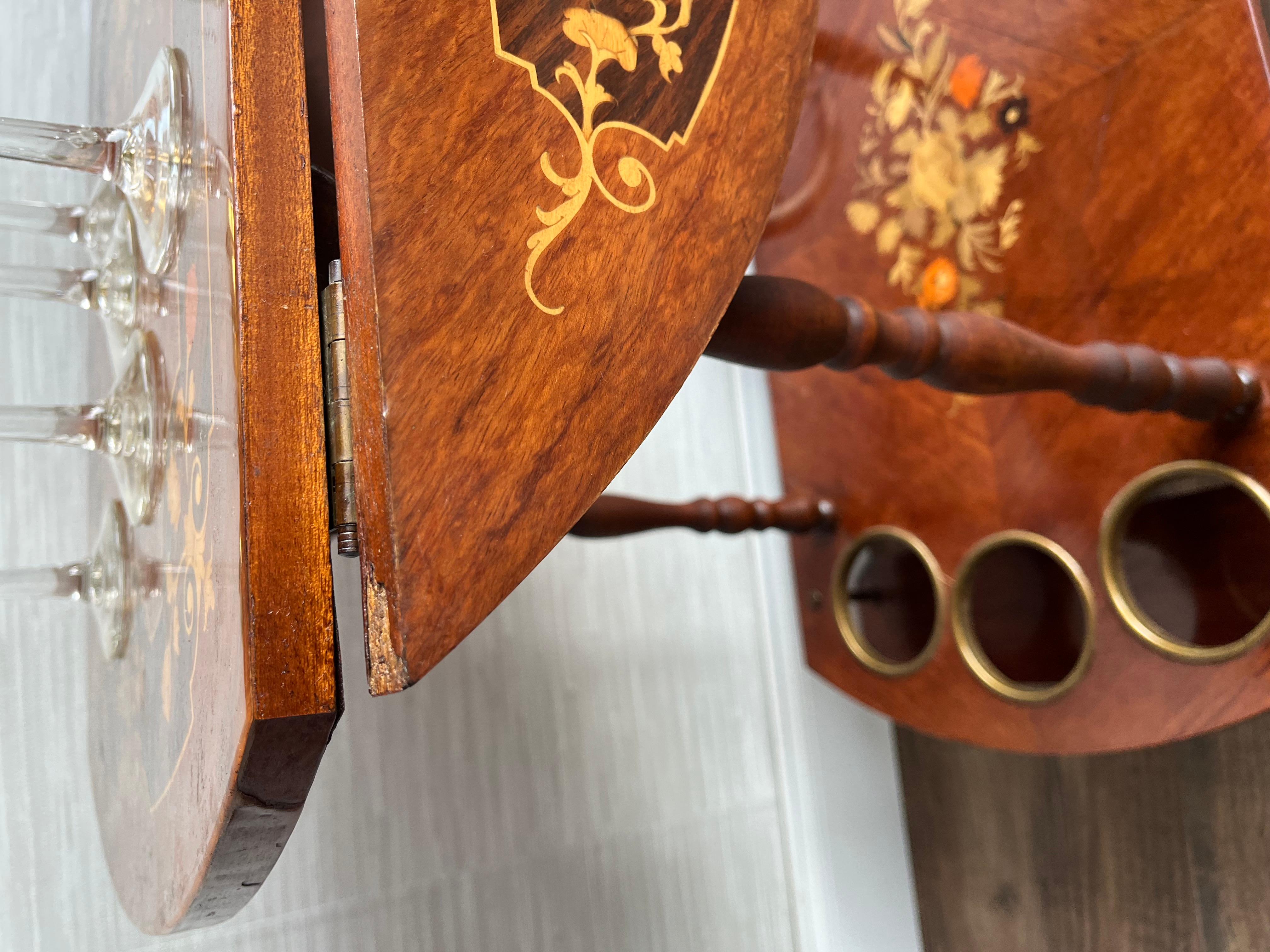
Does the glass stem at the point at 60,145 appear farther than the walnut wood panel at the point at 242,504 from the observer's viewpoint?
Yes

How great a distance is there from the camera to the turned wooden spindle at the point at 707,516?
884 millimetres

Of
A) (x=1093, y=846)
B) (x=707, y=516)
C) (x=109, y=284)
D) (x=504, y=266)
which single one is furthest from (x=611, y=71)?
(x=1093, y=846)

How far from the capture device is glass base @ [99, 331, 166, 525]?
50 cm

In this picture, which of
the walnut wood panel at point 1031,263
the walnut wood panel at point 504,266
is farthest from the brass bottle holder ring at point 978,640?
the walnut wood panel at point 504,266

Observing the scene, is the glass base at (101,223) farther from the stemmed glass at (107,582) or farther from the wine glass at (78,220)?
the stemmed glass at (107,582)

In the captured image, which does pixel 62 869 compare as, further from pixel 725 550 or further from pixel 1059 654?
pixel 1059 654

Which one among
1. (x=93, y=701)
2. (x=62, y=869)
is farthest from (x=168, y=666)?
(x=62, y=869)

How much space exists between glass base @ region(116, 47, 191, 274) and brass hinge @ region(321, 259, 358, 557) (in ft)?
0.39

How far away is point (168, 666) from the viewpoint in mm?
450

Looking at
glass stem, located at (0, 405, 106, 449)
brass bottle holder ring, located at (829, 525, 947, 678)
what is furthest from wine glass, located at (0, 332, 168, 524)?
brass bottle holder ring, located at (829, 525, 947, 678)

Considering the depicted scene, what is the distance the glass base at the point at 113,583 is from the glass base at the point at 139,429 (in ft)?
0.07

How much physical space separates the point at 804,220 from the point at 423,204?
0.78m

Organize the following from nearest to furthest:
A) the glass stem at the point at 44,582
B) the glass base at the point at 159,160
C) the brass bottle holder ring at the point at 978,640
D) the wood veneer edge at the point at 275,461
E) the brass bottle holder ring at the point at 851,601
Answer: the wood veneer edge at the point at 275,461
the glass base at the point at 159,160
the glass stem at the point at 44,582
the brass bottle holder ring at the point at 978,640
the brass bottle holder ring at the point at 851,601

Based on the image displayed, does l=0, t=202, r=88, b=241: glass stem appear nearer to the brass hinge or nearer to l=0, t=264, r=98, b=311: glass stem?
l=0, t=264, r=98, b=311: glass stem
